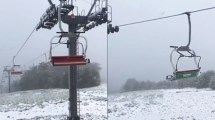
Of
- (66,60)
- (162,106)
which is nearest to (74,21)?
(66,60)

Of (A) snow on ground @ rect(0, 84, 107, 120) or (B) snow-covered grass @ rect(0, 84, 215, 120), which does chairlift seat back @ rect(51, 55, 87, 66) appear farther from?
(A) snow on ground @ rect(0, 84, 107, 120)

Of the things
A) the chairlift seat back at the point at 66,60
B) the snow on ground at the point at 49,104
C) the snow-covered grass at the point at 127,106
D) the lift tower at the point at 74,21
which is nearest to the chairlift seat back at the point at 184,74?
the chairlift seat back at the point at 66,60

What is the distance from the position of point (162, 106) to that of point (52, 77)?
267cm

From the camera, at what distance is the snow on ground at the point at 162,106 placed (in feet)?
23.4

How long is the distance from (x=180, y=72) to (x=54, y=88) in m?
5.58

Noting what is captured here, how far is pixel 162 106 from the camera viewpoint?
7973mm

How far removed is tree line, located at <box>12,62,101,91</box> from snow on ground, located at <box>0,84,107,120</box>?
0.56ft

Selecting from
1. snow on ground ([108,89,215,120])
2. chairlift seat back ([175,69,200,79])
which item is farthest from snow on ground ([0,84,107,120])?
chairlift seat back ([175,69,200,79])

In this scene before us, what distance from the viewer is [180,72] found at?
120 inches

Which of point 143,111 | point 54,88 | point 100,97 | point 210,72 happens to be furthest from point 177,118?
point 54,88

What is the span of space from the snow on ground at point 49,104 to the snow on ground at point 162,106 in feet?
1.19

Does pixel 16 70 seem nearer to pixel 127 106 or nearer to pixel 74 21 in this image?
pixel 127 106

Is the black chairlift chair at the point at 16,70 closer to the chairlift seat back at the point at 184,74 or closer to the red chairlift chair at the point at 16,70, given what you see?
the red chairlift chair at the point at 16,70

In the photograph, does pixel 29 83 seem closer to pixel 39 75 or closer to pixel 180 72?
pixel 39 75
